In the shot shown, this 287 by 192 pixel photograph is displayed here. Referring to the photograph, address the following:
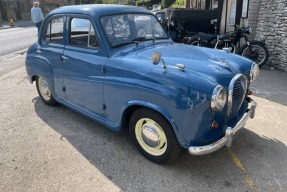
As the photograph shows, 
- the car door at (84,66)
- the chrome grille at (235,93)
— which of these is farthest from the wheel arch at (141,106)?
the chrome grille at (235,93)

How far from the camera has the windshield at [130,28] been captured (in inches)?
141

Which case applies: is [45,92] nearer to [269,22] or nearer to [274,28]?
[274,28]

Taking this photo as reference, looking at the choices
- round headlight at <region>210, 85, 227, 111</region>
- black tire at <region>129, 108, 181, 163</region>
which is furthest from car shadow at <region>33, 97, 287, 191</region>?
round headlight at <region>210, 85, 227, 111</region>

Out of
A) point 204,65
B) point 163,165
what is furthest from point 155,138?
point 204,65

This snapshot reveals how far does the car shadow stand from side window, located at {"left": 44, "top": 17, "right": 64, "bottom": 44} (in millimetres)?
1468

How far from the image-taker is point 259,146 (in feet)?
11.9

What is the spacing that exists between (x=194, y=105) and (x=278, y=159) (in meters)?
1.56

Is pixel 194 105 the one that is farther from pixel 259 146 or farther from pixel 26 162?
pixel 26 162

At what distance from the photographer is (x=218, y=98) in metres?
2.65

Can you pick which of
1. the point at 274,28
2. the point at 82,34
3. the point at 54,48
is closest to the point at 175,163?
the point at 82,34

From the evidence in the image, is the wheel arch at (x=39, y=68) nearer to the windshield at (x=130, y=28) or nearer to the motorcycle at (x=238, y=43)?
the windshield at (x=130, y=28)

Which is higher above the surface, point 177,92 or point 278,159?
point 177,92

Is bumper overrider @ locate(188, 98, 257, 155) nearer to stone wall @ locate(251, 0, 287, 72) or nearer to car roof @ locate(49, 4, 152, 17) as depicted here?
car roof @ locate(49, 4, 152, 17)

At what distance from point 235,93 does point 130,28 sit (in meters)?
1.74
